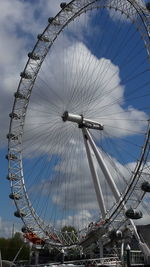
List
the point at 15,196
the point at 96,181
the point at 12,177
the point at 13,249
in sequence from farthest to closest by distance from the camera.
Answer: the point at 13,249, the point at 12,177, the point at 15,196, the point at 96,181

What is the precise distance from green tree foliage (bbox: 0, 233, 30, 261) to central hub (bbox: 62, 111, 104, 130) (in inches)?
2686

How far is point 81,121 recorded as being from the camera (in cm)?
4769

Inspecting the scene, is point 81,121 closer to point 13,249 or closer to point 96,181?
point 96,181

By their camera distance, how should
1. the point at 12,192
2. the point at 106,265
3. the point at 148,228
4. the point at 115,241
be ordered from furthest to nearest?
1. the point at 148,228
2. the point at 12,192
3. the point at 115,241
4. the point at 106,265

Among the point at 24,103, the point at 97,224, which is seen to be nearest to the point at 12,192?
the point at 24,103

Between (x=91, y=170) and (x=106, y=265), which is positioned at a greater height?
(x=91, y=170)

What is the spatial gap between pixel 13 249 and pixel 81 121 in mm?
74396

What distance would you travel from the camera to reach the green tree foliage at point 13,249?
111 metres

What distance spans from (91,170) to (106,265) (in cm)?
1114

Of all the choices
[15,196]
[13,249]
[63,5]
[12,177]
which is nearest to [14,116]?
[12,177]

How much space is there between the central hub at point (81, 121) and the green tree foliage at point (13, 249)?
6823 centimetres

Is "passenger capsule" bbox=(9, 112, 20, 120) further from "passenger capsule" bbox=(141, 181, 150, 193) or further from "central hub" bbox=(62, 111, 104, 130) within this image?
"passenger capsule" bbox=(141, 181, 150, 193)

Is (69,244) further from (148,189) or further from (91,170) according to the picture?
Answer: (148,189)

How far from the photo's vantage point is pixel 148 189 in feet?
121
